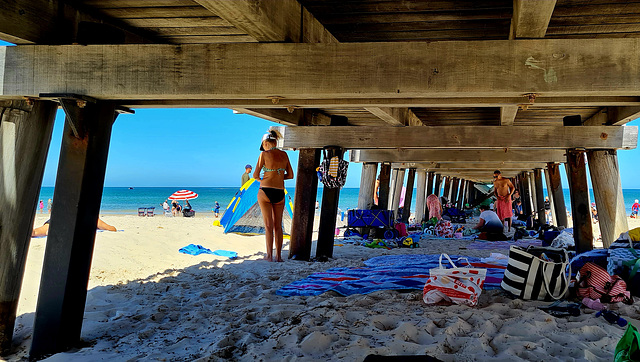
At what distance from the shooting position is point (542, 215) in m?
16.7

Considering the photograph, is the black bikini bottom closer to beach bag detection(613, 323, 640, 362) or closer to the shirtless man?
beach bag detection(613, 323, 640, 362)

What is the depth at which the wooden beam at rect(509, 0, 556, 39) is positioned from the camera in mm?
2963

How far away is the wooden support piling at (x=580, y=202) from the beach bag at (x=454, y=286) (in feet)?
13.7

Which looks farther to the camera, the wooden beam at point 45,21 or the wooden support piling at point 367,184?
the wooden support piling at point 367,184

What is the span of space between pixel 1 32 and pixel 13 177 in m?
1.15

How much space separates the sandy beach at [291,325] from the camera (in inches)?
124

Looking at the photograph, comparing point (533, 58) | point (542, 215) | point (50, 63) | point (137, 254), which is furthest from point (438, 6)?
point (542, 215)

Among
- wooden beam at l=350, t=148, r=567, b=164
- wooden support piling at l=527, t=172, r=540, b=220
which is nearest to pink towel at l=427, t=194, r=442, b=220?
wooden beam at l=350, t=148, r=567, b=164

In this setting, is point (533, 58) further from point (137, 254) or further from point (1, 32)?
point (137, 254)

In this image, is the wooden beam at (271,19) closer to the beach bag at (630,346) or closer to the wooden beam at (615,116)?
the beach bag at (630,346)

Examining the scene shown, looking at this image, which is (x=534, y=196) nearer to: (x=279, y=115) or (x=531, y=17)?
(x=279, y=115)

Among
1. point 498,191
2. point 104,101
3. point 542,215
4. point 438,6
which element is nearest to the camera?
point 438,6

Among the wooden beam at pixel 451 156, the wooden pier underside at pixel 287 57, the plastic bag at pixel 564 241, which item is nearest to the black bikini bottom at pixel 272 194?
the wooden pier underside at pixel 287 57

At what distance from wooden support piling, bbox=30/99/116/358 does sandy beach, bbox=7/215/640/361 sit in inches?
10.1
